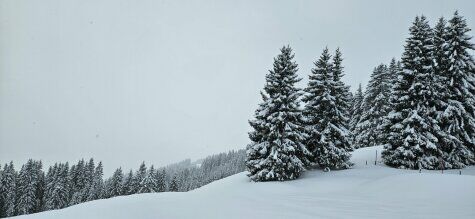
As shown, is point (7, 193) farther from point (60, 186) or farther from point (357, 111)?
point (357, 111)

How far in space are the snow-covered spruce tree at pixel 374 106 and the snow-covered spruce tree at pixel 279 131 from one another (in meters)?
24.0

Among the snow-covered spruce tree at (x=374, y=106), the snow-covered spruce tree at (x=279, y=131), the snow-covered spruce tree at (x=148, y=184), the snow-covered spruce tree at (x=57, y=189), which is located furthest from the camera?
the snow-covered spruce tree at (x=57, y=189)

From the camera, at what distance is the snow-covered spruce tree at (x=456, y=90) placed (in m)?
29.6

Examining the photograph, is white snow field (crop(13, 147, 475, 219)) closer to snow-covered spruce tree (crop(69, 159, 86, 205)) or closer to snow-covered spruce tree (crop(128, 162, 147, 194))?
snow-covered spruce tree (crop(128, 162, 147, 194))

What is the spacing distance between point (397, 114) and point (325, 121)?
258 inches

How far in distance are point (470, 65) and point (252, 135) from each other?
21452 millimetres

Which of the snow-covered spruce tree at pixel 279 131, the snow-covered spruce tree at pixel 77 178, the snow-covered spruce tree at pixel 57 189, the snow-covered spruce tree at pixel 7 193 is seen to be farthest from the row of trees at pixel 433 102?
the snow-covered spruce tree at pixel 77 178

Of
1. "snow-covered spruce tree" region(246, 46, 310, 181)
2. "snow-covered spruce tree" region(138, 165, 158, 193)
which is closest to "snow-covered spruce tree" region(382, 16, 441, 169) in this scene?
"snow-covered spruce tree" region(246, 46, 310, 181)

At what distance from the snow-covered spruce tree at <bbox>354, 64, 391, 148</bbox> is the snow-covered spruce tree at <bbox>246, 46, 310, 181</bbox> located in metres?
24.0

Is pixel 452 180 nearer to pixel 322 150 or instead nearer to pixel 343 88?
pixel 322 150

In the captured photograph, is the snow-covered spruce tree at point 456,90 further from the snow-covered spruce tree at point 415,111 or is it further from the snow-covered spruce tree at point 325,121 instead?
the snow-covered spruce tree at point 325,121

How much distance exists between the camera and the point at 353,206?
1523 centimetres

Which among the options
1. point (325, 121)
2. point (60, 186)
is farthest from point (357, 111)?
point (60, 186)

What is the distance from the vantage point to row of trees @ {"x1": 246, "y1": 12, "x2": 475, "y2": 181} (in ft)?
92.8
